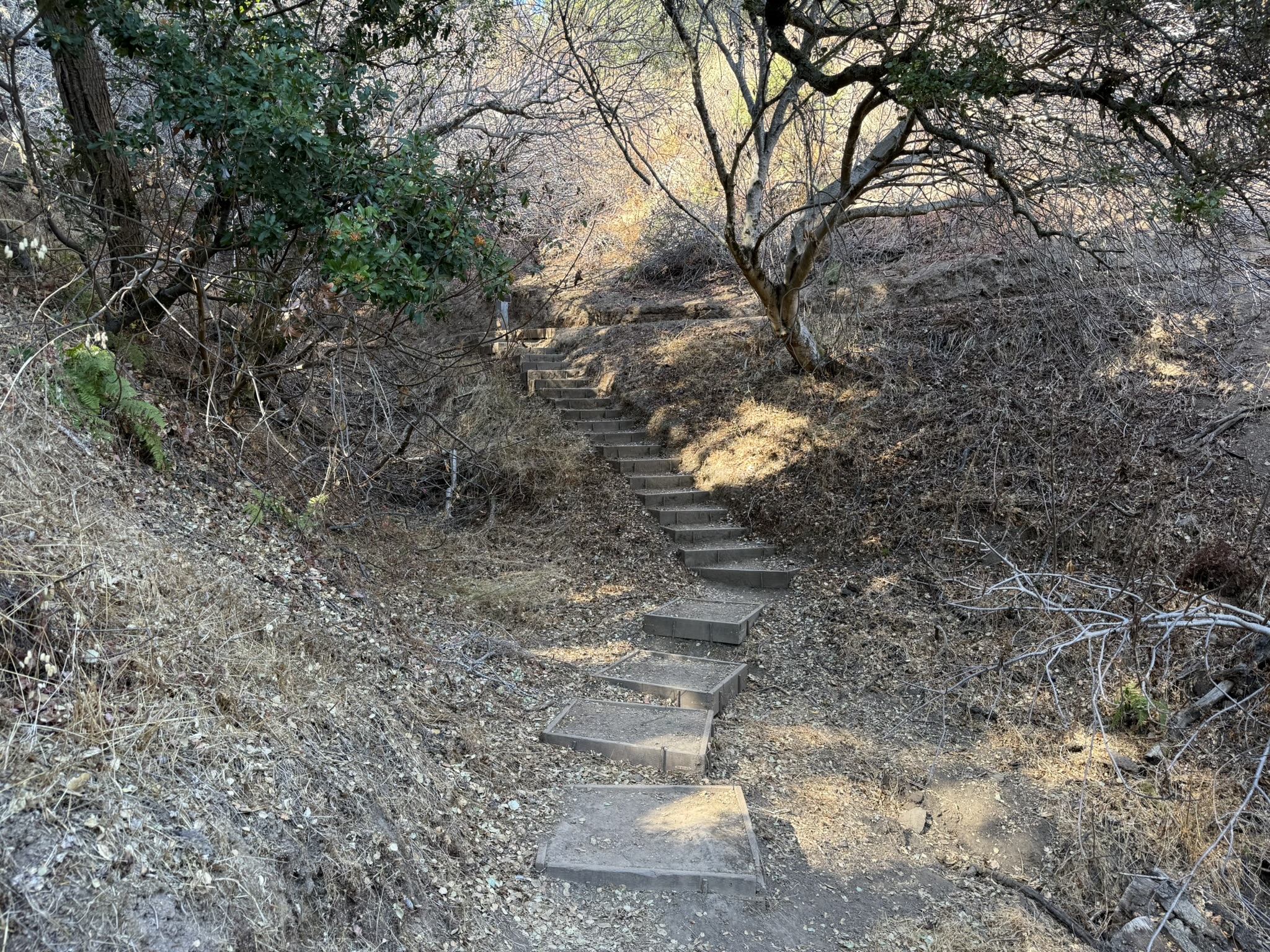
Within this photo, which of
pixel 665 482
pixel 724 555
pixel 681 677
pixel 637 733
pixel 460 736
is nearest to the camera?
pixel 460 736

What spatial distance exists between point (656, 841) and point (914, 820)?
147 cm

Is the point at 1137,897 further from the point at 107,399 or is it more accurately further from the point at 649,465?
the point at 649,465

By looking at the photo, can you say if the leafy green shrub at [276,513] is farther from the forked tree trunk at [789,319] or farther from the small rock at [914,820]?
the forked tree trunk at [789,319]

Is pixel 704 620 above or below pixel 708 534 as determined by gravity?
below

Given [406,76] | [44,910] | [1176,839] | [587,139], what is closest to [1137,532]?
→ [1176,839]

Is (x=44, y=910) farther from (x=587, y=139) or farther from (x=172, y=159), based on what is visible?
(x=587, y=139)

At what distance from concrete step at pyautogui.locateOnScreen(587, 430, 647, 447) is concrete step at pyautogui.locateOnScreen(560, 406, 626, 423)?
53cm

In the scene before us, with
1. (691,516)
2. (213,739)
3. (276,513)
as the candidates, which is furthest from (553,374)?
(213,739)

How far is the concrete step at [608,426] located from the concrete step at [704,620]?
4203 millimetres

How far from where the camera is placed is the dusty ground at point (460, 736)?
8.27ft

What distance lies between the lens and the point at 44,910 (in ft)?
6.96

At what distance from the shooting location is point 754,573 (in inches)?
313

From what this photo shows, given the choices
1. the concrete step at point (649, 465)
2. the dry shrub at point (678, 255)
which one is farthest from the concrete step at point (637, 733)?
the dry shrub at point (678, 255)

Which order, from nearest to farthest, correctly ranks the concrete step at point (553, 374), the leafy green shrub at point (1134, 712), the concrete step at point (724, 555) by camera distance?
the leafy green shrub at point (1134, 712) < the concrete step at point (724, 555) < the concrete step at point (553, 374)
